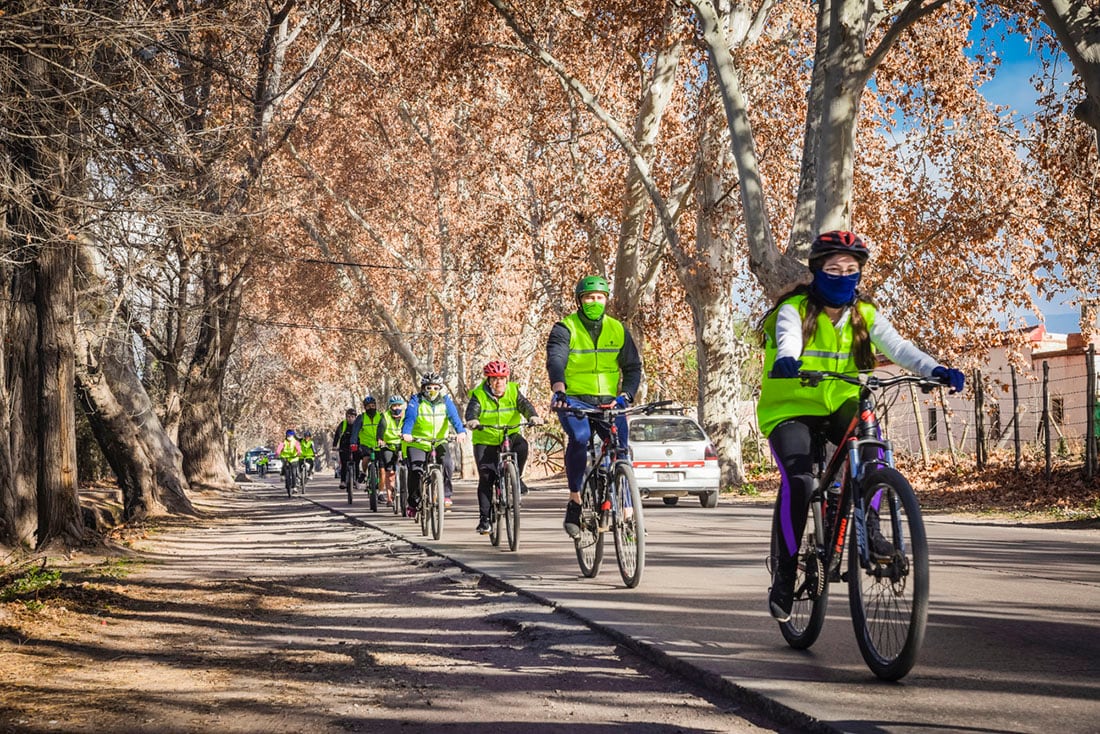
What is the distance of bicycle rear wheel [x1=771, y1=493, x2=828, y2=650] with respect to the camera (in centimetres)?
577

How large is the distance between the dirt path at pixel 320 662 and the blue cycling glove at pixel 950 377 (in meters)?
1.68

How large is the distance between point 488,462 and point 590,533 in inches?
130

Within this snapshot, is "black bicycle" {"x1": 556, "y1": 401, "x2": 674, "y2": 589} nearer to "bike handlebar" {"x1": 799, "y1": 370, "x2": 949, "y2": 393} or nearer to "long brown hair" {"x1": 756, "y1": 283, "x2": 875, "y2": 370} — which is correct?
"long brown hair" {"x1": 756, "y1": 283, "x2": 875, "y2": 370}

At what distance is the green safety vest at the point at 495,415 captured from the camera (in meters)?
12.6

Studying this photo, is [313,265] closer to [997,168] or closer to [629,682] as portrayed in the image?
[997,168]

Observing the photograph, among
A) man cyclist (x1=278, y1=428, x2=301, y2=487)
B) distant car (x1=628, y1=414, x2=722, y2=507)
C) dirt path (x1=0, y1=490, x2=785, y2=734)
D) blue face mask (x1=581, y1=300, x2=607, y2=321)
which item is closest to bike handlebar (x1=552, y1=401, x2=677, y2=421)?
blue face mask (x1=581, y1=300, x2=607, y2=321)

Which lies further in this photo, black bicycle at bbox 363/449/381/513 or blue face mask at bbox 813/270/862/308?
black bicycle at bbox 363/449/381/513

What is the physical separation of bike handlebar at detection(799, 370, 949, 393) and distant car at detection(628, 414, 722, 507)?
15.8m

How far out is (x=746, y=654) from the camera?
5941mm

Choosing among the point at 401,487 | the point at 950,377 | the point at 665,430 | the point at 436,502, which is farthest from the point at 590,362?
the point at 665,430

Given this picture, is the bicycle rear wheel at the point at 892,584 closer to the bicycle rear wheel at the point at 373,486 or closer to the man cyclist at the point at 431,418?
the man cyclist at the point at 431,418

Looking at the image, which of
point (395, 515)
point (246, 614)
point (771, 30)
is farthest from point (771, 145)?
point (246, 614)

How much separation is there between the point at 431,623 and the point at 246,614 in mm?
1684

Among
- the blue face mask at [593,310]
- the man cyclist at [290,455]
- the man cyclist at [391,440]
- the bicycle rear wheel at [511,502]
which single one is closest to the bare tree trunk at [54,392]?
the bicycle rear wheel at [511,502]
